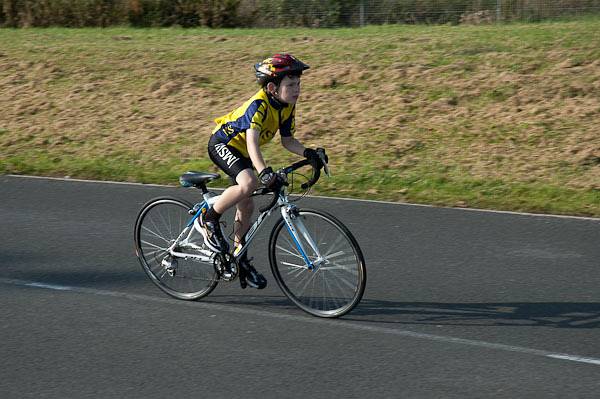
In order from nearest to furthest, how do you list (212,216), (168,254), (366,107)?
(212,216) → (168,254) → (366,107)

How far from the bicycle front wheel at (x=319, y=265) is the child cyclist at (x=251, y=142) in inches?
11.7

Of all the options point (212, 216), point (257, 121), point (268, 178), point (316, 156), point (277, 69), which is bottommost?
point (212, 216)

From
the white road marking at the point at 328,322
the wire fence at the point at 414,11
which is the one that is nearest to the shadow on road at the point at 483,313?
the white road marking at the point at 328,322

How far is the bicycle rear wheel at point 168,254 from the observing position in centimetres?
810

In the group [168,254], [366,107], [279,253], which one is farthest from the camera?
[366,107]

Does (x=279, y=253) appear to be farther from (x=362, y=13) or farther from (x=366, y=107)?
(x=362, y=13)

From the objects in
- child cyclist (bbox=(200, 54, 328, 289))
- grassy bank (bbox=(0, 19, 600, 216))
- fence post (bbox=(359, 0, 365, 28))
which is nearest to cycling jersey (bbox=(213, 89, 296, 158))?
child cyclist (bbox=(200, 54, 328, 289))

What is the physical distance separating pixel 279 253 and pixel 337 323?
689mm

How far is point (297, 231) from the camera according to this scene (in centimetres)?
750

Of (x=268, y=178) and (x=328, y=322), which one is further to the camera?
(x=328, y=322)

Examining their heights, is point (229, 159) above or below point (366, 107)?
above

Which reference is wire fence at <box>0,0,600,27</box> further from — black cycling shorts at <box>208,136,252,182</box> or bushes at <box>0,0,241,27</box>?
black cycling shorts at <box>208,136,252,182</box>

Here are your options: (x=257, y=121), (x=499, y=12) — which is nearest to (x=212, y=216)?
(x=257, y=121)

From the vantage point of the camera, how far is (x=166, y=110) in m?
16.9
